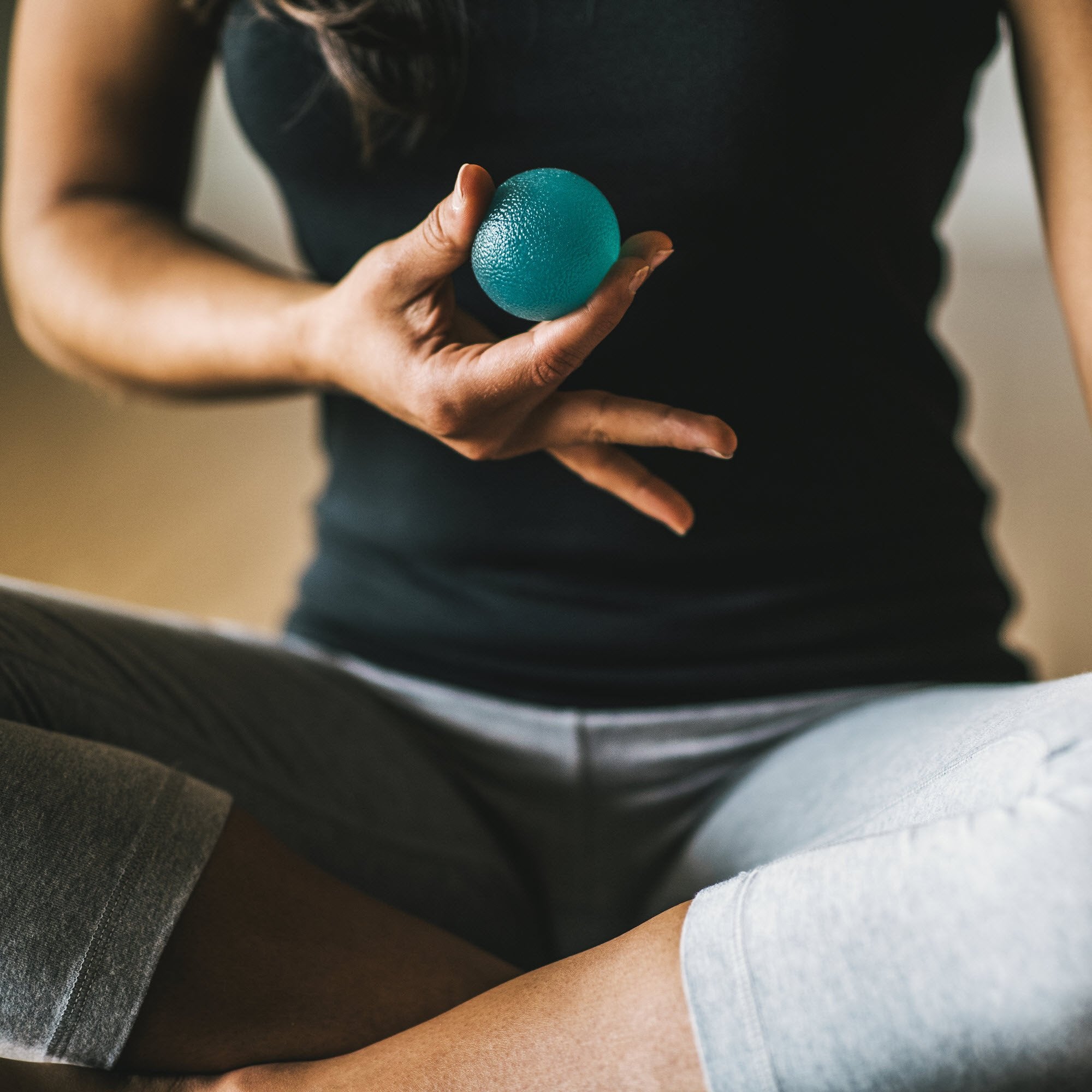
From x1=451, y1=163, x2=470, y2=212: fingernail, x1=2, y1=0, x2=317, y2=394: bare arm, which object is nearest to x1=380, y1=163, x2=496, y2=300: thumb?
x1=451, y1=163, x2=470, y2=212: fingernail

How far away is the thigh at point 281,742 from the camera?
56 cm

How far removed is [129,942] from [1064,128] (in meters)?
0.72

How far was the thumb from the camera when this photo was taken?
422 millimetres

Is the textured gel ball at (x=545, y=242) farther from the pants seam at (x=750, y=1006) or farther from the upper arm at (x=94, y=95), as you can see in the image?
the upper arm at (x=94, y=95)

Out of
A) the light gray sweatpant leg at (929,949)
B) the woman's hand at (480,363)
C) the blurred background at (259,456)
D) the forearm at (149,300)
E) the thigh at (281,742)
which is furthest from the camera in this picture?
the blurred background at (259,456)

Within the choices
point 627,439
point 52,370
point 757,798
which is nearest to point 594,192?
point 627,439

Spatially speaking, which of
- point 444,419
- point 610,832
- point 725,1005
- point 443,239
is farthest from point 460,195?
point 610,832

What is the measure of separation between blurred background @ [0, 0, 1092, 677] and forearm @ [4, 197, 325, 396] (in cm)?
53

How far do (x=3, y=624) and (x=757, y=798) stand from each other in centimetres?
49

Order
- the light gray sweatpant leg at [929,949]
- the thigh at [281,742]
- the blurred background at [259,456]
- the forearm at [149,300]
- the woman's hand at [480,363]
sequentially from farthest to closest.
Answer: the blurred background at [259,456] < the forearm at [149,300] < the thigh at [281,742] < the woman's hand at [480,363] < the light gray sweatpant leg at [929,949]

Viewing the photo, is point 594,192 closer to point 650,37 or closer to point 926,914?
point 650,37

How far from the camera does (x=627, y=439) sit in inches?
20.0

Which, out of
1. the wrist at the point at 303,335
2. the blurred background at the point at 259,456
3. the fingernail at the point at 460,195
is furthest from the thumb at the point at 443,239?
the blurred background at the point at 259,456

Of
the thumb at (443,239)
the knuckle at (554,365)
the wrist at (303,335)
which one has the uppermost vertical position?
the thumb at (443,239)
